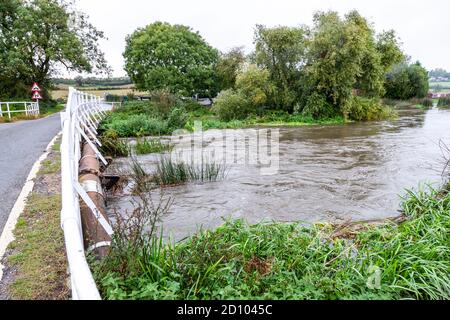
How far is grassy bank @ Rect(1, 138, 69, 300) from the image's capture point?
2.60 m

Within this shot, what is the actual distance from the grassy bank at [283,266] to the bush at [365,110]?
19613 mm

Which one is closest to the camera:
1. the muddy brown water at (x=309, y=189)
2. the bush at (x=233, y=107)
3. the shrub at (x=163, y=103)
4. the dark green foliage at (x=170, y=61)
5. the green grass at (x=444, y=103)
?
the muddy brown water at (x=309, y=189)

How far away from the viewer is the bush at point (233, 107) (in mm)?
22750

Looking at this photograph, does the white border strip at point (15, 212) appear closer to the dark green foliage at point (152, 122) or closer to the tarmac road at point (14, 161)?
the tarmac road at point (14, 161)

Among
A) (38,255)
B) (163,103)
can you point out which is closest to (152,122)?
(163,103)

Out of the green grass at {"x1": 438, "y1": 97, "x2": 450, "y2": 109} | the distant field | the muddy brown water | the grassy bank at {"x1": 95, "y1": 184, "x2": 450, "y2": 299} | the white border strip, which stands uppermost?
the distant field

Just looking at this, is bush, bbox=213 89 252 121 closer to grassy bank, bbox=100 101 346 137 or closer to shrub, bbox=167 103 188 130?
grassy bank, bbox=100 101 346 137

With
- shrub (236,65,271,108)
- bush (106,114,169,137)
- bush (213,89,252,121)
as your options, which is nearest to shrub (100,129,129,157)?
bush (106,114,169,137)

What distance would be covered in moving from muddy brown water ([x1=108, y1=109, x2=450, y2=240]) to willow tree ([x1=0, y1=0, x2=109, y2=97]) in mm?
22316

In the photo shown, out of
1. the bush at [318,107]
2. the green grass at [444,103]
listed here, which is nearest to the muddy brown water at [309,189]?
the bush at [318,107]
